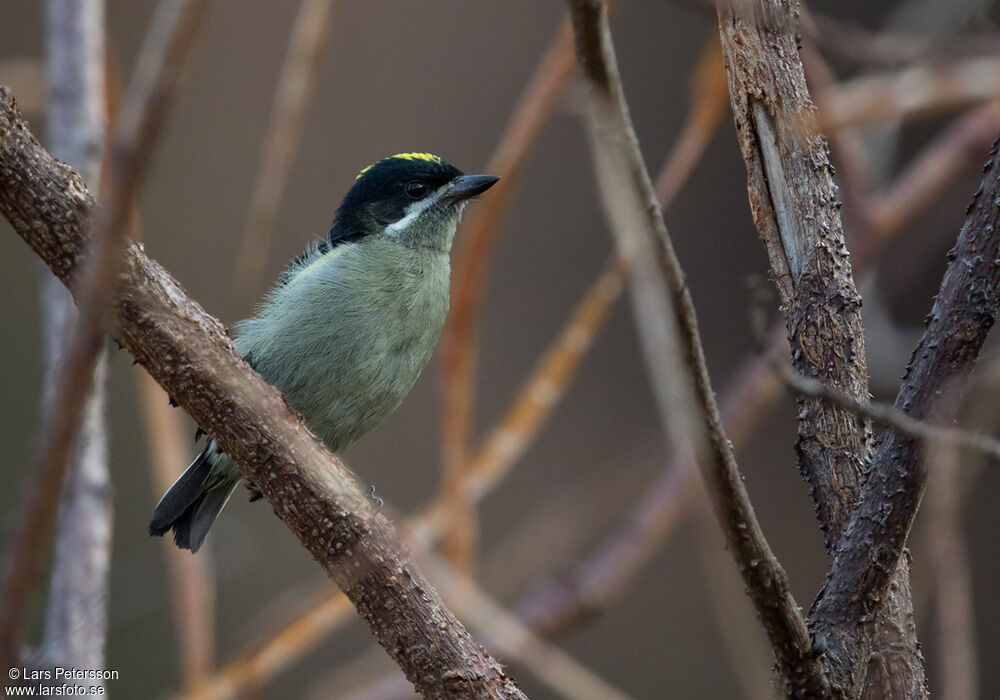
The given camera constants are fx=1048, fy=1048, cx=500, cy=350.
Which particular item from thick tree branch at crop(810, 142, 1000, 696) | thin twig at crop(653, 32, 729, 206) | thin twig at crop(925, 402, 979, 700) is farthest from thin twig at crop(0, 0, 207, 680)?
thin twig at crop(653, 32, 729, 206)

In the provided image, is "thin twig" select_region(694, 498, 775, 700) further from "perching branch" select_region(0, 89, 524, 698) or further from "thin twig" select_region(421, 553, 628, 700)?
"perching branch" select_region(0, 89, 524, 698)

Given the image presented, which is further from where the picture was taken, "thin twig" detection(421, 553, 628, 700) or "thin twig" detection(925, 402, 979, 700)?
"thin twig" detection(421, 553, 628, 700)

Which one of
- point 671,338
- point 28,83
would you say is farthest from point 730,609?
point 28,83

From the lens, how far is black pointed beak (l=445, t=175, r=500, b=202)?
158 inches

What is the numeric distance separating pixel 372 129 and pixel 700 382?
585 cm

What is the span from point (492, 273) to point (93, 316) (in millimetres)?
5897

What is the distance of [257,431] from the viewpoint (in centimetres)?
196

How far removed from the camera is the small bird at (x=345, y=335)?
3410 millimetres

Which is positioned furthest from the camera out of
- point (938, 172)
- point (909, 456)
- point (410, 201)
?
point (410, 201)

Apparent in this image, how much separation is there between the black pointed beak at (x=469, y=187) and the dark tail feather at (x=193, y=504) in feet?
4.49

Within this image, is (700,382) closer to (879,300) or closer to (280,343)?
(280,343)

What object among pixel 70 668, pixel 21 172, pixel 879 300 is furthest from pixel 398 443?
pixel 21 172
